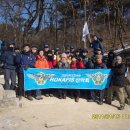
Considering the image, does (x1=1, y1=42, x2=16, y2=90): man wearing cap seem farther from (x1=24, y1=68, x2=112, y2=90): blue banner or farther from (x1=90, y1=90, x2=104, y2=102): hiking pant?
(x1=90, y1=90, x2=104, y2=102): hiking pant

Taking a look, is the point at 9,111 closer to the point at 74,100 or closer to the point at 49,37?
the point at 74,100

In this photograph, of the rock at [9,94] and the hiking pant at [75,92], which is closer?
the rock at [9,94]

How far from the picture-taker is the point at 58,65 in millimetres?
13188

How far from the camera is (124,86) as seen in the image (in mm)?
12734

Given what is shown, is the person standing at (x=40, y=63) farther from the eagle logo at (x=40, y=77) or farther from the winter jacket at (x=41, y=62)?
the eagle logo at (x=40, y=77)

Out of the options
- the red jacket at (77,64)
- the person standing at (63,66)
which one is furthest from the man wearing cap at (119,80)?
the person standing at (63,66)

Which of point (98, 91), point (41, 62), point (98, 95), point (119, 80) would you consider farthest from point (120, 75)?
point (41, 62)

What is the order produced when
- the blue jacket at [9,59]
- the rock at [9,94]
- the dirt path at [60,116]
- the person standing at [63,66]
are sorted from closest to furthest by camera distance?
the dirt path at [60,116]
the rock at [9,94]
the blue jacket at [9,59]
the person standing at [63,66]

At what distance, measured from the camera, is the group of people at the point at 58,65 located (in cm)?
1259

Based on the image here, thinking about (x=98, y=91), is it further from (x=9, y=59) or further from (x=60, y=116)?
(x=9, y=59)

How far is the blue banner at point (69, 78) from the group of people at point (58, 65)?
7.2 inches

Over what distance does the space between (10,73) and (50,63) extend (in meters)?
1.51

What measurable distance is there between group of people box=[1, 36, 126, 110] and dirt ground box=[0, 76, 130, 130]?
0.33m
